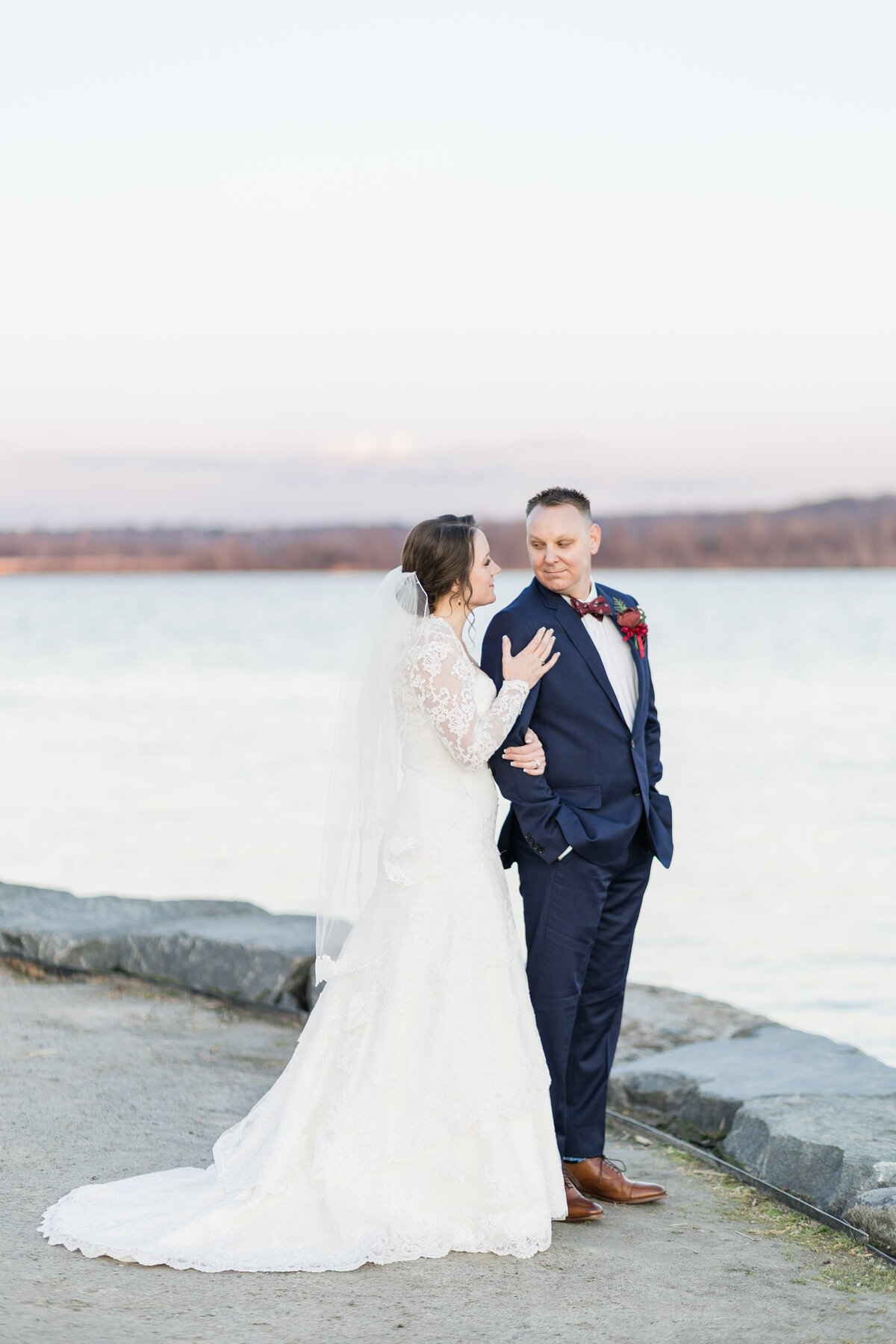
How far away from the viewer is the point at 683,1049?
6.02 metres

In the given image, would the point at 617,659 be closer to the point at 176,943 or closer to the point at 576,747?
the point at 576,747

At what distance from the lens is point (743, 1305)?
3.76 metres

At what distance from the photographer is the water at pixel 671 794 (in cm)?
1088

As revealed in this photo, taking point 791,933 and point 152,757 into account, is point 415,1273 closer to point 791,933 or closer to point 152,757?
point 791,933

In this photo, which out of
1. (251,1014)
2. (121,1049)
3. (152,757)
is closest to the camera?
(121,1049)

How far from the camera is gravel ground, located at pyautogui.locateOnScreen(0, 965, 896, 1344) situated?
352 cm

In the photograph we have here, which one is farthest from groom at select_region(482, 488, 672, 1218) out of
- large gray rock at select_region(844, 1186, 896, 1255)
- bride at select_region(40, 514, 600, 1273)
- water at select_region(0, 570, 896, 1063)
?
water at select_region(0, 570, 896, 1063)

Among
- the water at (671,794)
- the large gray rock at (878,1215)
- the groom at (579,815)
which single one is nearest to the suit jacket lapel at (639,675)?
the groom at (579,815)

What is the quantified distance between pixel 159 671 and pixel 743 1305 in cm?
3695

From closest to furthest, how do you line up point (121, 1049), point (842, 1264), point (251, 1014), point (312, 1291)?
1. point (312, 1291)
2. point (842, 1264)
3. point (121, 1049)
4. point (251, 1014)

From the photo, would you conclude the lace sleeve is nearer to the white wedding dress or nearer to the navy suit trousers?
the white wedding dress

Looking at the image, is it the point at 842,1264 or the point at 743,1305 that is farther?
the point at 842,1264

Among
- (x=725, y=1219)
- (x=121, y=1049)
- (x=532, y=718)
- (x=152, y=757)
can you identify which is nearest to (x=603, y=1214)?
(x=725, y=1219)

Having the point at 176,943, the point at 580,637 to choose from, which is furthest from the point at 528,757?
the point at 176,943
